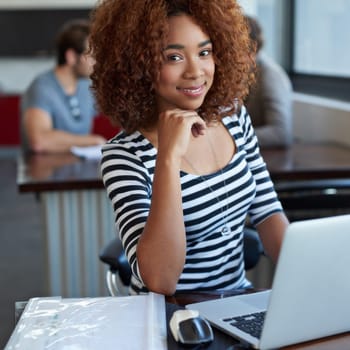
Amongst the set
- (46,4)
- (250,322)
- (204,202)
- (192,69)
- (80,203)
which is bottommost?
(80,203)

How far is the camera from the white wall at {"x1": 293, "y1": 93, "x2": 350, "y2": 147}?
10.7ft

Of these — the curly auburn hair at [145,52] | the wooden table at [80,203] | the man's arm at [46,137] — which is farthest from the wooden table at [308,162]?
the curly auburn hair at [145,52]

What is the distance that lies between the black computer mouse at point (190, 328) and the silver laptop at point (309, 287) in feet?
0.18

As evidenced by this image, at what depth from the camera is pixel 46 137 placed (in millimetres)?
3211

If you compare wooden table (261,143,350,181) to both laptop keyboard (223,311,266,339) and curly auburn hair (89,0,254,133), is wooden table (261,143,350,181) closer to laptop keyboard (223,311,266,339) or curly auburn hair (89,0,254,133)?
curly auburn hair (89,0,254,133)

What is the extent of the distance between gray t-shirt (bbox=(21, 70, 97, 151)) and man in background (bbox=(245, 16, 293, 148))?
2.68 ft

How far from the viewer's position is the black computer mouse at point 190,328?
1.09 metres

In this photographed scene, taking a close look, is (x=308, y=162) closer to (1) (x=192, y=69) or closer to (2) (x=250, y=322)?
(1) (x=192, y=69)

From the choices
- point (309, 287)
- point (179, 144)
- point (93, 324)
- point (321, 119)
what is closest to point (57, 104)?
point (321, 119)

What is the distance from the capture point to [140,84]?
4.97ft

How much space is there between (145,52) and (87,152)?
5.19ft

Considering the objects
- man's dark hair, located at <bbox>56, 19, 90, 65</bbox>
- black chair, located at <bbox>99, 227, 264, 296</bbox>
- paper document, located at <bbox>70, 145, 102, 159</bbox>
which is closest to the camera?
black chair, located at <bbox>99, 227, 264, 296</bbox>

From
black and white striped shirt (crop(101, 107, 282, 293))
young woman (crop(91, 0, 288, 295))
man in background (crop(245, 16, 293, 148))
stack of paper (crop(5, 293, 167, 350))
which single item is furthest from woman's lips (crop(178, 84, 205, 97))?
man in background (crop(245, 16, 293, 148))

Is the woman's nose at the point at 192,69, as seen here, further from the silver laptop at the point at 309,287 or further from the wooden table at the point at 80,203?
the wooden table at the point at 80,203
